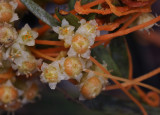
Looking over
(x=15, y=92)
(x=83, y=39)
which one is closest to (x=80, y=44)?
(x=83, y=39)

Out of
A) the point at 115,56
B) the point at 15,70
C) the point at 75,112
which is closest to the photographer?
the point at 15,70

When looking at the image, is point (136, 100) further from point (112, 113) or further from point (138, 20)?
point (138, 20)

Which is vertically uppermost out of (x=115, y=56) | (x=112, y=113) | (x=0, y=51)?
(x=0, y=51)

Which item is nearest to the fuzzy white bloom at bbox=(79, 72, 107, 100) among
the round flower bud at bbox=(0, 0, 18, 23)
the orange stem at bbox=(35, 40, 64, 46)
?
the orange stem at bbox=(35, 40, 64, 46)

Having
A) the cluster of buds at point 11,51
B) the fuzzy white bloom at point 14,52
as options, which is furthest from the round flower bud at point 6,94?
the fuzzy white bloom at point 14,52

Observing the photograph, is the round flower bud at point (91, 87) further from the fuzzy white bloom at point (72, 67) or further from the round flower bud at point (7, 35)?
the round flower bud at point (7, 35)

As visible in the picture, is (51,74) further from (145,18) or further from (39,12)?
(145,18)

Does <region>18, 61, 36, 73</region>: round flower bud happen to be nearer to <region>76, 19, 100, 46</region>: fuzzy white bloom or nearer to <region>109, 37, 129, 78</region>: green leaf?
<region>76, 19, 100, 46</region>: fuzzy white bloom

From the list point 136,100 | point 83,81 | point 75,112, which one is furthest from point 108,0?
point 75,112

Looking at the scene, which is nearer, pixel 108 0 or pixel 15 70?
pixel 108 0
